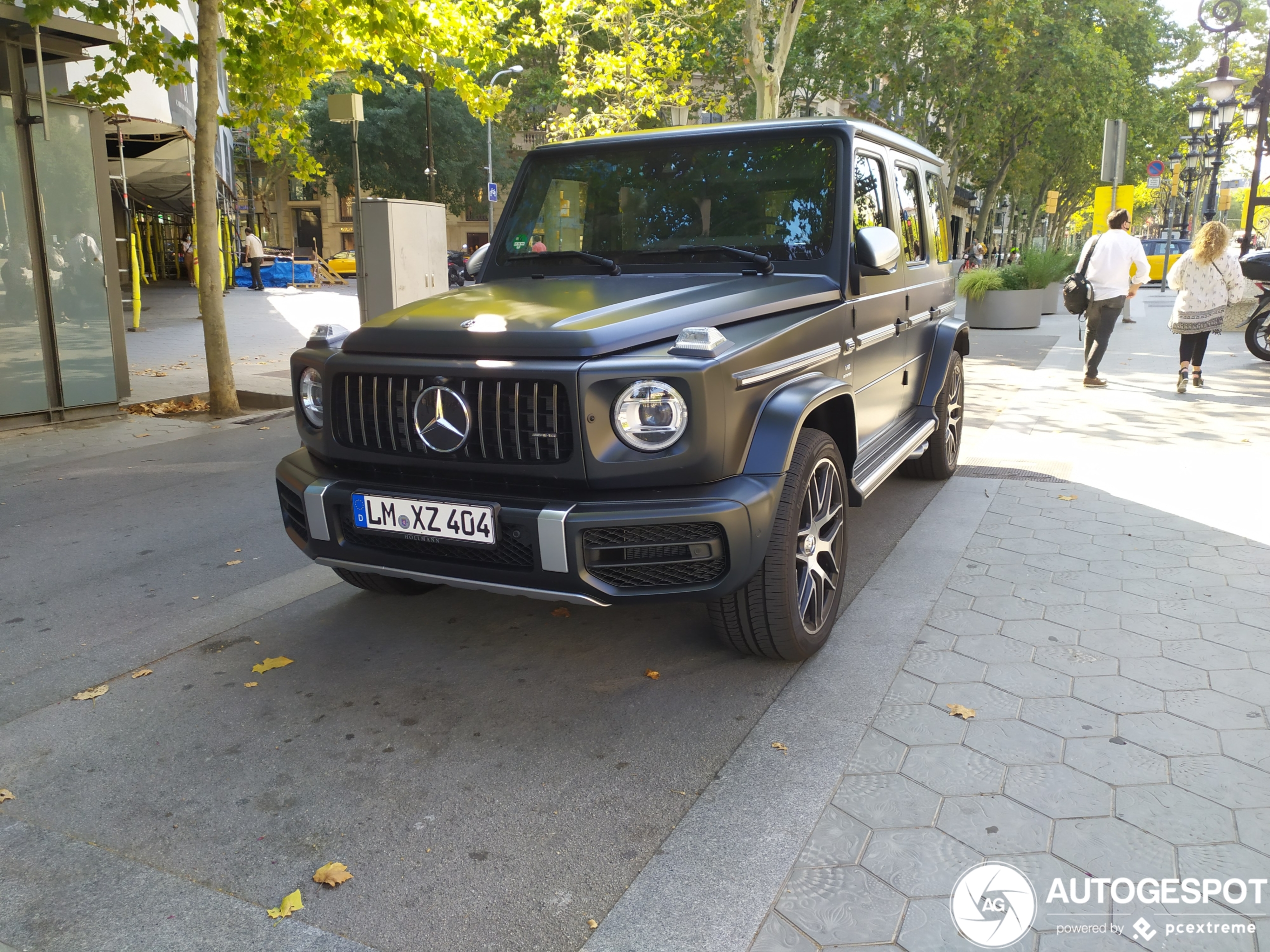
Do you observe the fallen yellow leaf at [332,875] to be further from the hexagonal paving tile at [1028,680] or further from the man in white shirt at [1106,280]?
the man in white shirt at [1106,280]

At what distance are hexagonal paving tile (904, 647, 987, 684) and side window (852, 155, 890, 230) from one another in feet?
5.77

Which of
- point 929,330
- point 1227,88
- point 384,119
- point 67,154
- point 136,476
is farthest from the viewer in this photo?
point 384,119

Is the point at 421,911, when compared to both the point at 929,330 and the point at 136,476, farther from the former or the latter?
the point at 136,476

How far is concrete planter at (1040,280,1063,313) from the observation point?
59.0 feet

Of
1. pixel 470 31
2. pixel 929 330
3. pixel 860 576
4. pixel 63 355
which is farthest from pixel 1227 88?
pixel 63 355

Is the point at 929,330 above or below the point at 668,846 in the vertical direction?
above

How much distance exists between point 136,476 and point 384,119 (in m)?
42.7

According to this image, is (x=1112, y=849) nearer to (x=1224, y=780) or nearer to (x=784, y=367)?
(x=1224, y=780)

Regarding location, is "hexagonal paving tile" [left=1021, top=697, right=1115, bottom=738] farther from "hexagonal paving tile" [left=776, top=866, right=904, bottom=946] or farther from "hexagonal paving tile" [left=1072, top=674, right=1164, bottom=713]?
"hexagonal paving tile" [left=776, top=866, right=904, bottom=946]

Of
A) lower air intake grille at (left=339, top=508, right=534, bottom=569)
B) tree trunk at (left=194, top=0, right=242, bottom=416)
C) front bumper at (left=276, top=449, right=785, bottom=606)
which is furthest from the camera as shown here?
tree trunk at (left=194, top=0, right=242, bottom=416)

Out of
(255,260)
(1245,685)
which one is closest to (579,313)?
(1245,685)

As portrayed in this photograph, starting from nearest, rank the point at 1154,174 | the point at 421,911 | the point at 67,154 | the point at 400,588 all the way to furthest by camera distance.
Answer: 1. the point at 421,911
2. the point at 400,588
3. the point at 67,154
4. the point at 1154,174

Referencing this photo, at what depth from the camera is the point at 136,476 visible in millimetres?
6852

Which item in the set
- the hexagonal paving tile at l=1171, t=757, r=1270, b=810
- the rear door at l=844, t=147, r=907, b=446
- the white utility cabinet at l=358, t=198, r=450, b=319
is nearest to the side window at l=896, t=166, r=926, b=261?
the rear door at l=844, t=147, r=907, b=446
